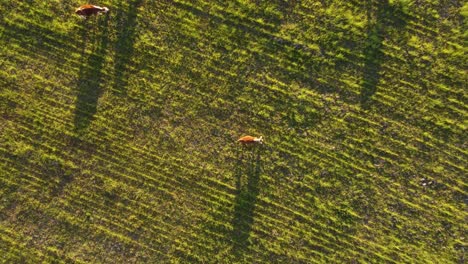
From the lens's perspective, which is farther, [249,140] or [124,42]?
[124,42]

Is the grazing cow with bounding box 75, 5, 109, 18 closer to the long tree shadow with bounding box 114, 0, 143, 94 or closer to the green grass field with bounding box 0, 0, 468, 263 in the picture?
the green grass field with bounding box 0, 0, 468, 263

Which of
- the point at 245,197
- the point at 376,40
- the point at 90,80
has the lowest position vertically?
the point at 245,197

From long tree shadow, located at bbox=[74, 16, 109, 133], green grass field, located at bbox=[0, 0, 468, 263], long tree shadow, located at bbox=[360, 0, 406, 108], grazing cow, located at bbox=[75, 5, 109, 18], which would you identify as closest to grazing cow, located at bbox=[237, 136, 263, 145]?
green grass field, located at bbox=[0, 0, 468, 263]

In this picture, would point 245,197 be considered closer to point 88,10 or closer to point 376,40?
point 376,40

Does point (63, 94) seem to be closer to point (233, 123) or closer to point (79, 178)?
point (79, 178)

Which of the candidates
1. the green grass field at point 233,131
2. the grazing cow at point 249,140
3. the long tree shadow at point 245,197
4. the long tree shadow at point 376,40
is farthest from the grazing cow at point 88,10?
the long tree shadow at point 376,40

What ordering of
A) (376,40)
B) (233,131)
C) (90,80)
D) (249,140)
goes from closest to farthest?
(249,140) → (376,40) → (233,131) → (90,80)

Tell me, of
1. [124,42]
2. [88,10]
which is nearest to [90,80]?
[124,42]
